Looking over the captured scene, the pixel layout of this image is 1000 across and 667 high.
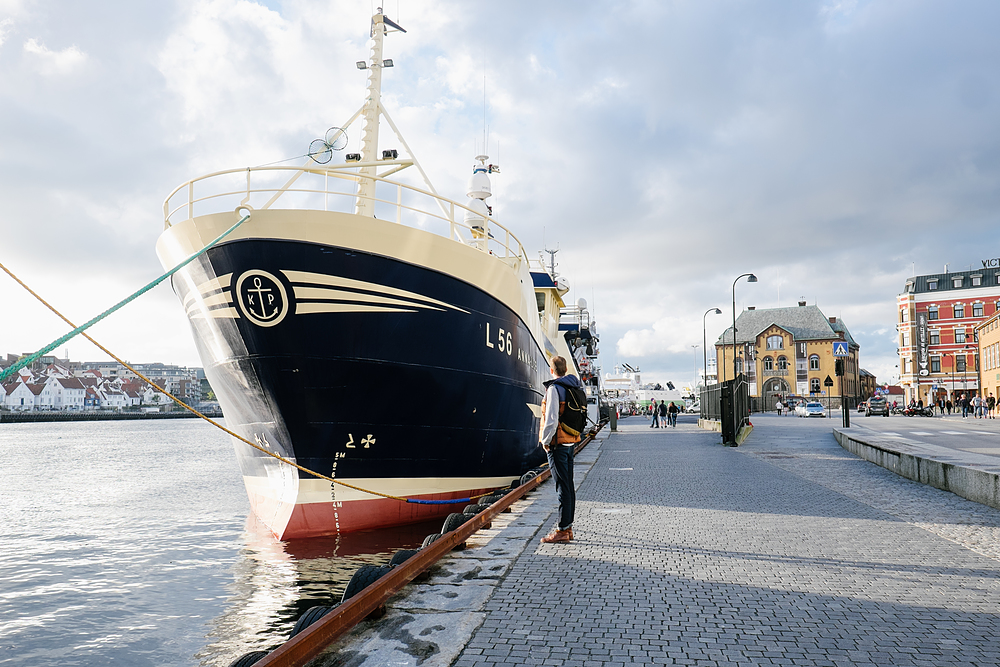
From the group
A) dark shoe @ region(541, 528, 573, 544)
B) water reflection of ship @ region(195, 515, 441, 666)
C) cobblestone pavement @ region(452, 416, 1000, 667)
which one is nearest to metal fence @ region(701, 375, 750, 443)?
cobblestone pavement @ region(452, 416, 1000, 667)

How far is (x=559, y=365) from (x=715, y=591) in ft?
8.65

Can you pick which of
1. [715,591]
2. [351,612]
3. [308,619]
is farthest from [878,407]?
[351,612]

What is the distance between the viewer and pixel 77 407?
134 m

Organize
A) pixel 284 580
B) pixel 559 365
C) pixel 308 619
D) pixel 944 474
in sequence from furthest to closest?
pixel 944 474 < pixel 284 580 < pixel 559 365 < pixel 308 619

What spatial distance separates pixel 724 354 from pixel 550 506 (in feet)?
287

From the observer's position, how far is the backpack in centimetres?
623

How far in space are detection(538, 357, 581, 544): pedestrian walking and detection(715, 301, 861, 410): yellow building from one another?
8448 centimetres

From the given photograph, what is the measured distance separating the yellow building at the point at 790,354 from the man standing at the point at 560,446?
84487mm

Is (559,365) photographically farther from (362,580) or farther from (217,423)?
(217,423)

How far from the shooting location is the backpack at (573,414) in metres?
6.23

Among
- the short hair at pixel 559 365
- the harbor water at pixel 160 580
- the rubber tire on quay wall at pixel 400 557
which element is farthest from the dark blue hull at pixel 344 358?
the rubber tire on quay wall at pixel 400 557

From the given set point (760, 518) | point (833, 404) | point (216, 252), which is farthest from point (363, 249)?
point (833, 404)

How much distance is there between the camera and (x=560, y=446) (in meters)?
6.27

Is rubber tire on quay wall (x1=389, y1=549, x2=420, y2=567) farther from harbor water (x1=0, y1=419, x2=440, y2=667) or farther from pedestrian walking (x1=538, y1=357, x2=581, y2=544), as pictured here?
harbor water (x1=0, y1=419, x2=440, y2=667)
